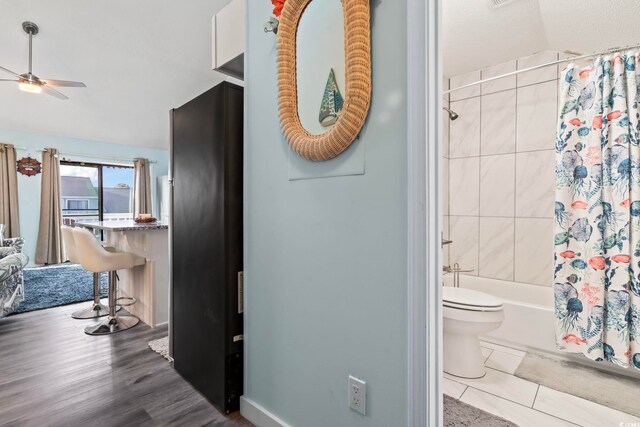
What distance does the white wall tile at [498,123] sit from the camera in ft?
9.37

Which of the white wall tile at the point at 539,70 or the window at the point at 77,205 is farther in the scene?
the window at the point at 77,205

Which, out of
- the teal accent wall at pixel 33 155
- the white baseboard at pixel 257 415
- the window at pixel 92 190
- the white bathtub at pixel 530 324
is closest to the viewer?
the white baseboard at pixel 257 415

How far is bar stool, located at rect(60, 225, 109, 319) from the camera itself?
291 centimetres

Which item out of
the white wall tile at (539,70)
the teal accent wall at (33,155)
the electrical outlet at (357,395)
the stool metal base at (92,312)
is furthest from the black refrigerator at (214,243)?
the teal accent wall at (33,155)

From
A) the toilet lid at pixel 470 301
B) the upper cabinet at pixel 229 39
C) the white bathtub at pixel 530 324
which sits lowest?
the white bathtub at pixel 530 324

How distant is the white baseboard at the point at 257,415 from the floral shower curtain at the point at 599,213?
1843 millimetres

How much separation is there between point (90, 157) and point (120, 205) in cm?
128

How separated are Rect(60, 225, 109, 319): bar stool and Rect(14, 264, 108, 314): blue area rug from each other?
0.53 meters

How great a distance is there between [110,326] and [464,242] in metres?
3.32

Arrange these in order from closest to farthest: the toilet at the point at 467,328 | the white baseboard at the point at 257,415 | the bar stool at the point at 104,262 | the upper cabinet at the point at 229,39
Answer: the white baseboard at the point at 257,415 → the upper cabinet at the point at 229,39 → the toilet at the point at 467,328 → the bar stool at the point at 104,262

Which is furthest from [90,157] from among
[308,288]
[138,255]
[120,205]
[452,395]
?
[452,395]

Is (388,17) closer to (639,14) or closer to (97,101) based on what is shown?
(639,14)

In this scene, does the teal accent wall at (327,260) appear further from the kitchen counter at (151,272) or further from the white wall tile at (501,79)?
the white wall tile at (501,79)

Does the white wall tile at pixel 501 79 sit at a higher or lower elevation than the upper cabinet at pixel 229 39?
higher
